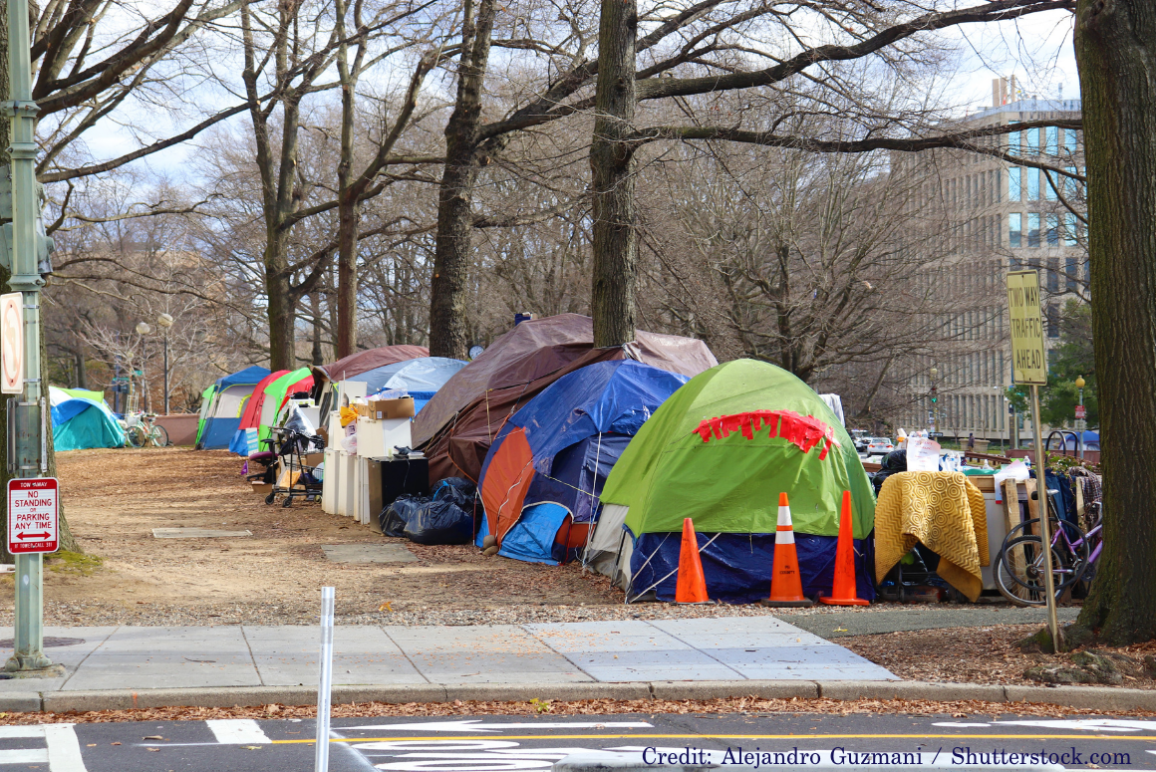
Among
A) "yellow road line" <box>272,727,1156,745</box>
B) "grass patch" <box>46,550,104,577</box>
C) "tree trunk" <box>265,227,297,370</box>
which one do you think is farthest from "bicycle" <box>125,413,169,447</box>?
"yellow road line" <box>272,727,1156,745</box>

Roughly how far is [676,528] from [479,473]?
5.94 meters

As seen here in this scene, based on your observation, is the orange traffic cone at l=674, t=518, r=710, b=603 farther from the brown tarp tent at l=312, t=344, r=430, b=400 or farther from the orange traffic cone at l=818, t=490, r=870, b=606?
the brown tarp tent at l=312, t=344, r=430, b=400

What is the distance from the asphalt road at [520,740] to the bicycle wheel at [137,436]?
3482 centimetres

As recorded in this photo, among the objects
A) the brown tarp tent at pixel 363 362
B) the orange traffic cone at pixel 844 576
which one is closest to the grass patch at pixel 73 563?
the orange traffic cone at pixel 844 576

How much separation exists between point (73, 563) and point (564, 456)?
5.61 meters

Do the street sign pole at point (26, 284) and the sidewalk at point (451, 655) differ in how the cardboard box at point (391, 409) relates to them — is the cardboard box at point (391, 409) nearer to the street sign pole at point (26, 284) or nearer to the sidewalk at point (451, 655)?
the sidewalk at point (451, 655)

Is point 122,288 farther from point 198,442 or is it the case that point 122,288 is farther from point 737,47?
point 737,47

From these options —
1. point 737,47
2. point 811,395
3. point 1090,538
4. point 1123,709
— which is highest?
point 737,47

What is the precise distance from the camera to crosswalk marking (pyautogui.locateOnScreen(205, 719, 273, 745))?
20.6 ft

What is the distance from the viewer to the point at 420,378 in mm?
21094

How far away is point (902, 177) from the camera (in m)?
32.3

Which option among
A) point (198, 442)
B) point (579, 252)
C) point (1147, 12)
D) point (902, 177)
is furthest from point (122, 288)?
point (1147, 12)

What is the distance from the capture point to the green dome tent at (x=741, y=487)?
425 inches

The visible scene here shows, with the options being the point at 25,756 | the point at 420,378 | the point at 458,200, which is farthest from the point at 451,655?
the point at 458,200
